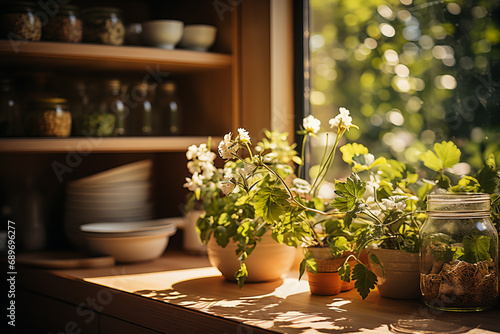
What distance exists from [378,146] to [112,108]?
2.66ft

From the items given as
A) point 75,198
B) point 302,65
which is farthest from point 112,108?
point 302,65

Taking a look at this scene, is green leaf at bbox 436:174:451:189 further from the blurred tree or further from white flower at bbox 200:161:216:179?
white flower at bbox 200:161:216:179

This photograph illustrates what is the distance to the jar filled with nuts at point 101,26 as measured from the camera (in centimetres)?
185

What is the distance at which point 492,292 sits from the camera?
1.19 metres

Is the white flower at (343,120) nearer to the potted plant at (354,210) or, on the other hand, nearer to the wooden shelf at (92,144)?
the potted plant at (354,210)

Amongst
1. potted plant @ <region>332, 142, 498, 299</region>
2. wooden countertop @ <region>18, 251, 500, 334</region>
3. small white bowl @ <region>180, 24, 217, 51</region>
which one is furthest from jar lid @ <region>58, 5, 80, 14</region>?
potted plant @ <region>332, 142, 498, 299</region>

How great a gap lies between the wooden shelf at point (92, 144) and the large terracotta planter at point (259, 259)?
47cm

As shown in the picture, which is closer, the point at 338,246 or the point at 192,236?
the point at 338,246

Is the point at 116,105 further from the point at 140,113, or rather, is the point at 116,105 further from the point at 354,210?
the point at 354,210

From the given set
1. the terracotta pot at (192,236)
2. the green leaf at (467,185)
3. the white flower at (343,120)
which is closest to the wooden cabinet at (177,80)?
the terracotta pot at (192,236)

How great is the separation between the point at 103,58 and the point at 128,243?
1.75ft

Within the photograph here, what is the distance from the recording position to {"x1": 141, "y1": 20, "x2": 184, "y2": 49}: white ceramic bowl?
1.92 m

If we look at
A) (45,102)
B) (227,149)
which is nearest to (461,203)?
(227,149)

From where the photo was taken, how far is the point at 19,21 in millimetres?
1735
